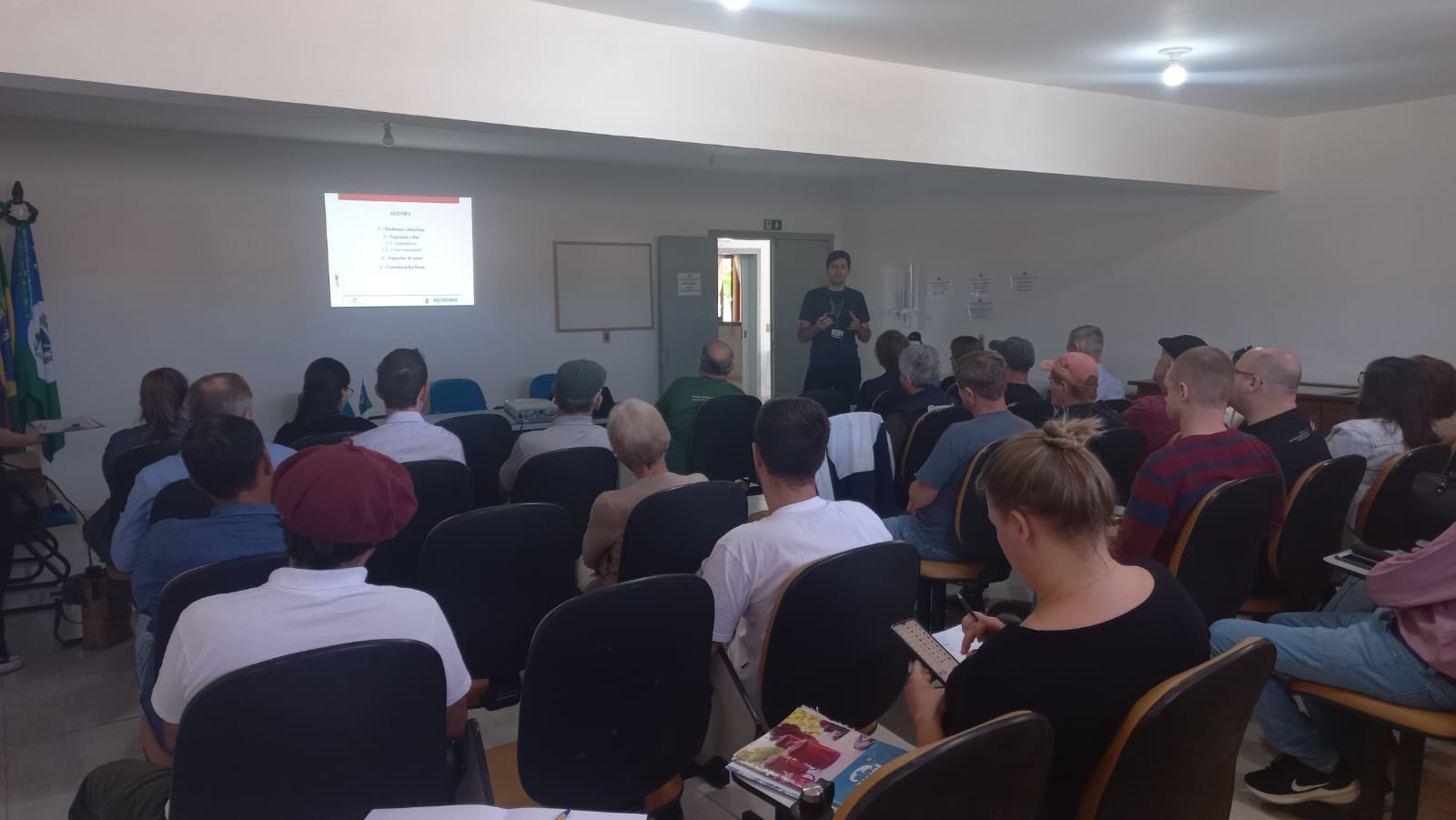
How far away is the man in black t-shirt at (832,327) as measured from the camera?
6090mm

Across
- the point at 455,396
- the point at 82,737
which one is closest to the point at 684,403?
the point at 82,737

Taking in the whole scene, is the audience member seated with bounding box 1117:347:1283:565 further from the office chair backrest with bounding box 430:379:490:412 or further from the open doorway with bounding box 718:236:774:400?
the open doorway with bounding box 718:236:774:400

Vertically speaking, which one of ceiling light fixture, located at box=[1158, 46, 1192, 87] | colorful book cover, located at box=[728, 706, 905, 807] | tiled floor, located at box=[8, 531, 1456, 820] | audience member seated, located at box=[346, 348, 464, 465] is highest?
ceiling light fixture, located at box=[1158, 46, 1192, 87]

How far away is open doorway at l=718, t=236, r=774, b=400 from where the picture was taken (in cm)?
997

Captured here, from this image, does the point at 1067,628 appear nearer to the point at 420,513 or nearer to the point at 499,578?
the point at 499,578

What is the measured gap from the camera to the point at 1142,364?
6406mm

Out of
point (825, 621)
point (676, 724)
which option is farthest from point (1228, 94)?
point (676, 724)

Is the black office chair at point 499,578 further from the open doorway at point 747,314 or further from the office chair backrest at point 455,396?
the open doorway at point 747,314

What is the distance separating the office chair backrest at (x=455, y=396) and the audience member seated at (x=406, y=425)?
3399 mm

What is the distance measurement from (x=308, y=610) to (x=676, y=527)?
1.16m

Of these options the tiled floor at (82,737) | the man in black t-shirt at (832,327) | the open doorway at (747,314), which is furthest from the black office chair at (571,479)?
the open doorway at (747,314)

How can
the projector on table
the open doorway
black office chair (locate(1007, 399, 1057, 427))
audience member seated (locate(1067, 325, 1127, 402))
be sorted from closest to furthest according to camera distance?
1. black office chair (locate(1007, 399, 1057, 427))
2. the projector on table
3. audience member seated (locate(1067, 325, 1127, 402))
4. the open doorway

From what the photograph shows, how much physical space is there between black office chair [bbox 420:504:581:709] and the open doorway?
740 cm

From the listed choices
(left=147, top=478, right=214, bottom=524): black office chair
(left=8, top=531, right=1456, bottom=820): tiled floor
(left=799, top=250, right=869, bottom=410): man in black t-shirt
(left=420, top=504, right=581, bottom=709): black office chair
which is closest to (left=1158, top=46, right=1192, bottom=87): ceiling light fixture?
(left=799, top=250, right=869, bottom=410): man in black t-shirt
